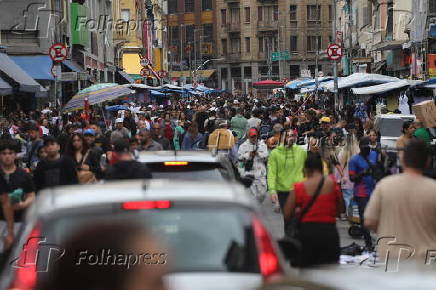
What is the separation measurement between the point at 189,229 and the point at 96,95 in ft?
85.6

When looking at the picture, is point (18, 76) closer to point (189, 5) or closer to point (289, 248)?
point (289, 248)

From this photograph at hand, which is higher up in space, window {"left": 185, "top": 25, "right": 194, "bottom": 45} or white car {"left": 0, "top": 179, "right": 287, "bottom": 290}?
window {"left": 185, "top": 25, "right": 194, "bottom": 45}

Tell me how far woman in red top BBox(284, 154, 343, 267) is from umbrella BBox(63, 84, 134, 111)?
2134cm

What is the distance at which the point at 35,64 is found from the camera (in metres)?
42.7

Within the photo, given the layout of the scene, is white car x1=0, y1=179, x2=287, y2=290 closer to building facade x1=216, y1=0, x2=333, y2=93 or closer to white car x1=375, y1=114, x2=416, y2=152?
white car x1=375, y1=114, x2=416, y2=152

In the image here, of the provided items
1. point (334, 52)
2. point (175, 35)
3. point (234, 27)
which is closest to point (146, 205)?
point (334, 52)

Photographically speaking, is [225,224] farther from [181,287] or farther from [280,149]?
[280,149]

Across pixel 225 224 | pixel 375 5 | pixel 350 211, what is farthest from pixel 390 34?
pixel 225 224

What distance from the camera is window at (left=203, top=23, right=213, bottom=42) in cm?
13275

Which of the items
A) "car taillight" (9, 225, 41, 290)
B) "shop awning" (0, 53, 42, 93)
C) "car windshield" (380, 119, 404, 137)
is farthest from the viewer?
"shop awning" (0, 53, 42, 93)

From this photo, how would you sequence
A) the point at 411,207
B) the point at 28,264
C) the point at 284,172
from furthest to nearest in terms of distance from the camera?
the point at 284,172, the point at 411,207, the point at 28,264

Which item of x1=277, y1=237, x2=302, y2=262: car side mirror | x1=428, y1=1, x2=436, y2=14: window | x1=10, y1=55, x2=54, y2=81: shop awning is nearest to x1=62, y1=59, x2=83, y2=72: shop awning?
x1=10, y1=55, x2=54, y2=81: shop awning

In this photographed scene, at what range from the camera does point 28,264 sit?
19.9ft

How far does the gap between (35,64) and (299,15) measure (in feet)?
273
